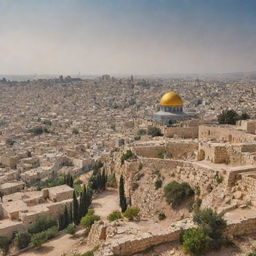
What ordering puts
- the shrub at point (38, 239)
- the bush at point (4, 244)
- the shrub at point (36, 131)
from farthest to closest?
the shrub at point (36, 131) < the bush at point (4, 244) < the shrub at point (38, 239)

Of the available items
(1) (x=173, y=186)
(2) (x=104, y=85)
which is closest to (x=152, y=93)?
(2) (x=104, y=85)

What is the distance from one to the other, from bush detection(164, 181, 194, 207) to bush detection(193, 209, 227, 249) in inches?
246

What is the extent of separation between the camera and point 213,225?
988 cm

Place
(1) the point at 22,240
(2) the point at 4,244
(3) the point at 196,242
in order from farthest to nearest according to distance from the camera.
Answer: (2) the point at 4,244 → (1) the point at 22,240 → (3) the point at 196,242

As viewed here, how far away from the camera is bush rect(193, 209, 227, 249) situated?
9.76 m

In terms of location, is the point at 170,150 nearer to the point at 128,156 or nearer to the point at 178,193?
the point at 128,156

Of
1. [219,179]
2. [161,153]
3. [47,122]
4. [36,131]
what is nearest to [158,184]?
[161,153]

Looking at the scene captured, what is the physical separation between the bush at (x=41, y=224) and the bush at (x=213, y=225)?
39.6ft

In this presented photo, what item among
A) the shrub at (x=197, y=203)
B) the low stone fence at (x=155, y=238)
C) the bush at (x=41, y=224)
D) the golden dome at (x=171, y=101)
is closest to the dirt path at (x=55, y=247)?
the bush at (x=41, y=224)

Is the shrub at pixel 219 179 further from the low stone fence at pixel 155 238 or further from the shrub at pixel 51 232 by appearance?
the shrub at pixel 51 232

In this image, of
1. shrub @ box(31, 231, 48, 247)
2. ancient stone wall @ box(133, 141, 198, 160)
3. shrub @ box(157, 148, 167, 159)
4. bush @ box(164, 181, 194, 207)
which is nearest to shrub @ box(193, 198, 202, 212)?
bush @ box(164, 181, 194, 207)

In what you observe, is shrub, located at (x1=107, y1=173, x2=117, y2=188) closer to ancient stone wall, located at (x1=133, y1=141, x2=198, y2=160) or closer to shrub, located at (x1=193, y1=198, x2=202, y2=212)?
ancient stone wall, located at (x1=133, y1=141, x2=198, y2=160)

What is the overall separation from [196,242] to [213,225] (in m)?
0.80

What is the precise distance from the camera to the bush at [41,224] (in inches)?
786
